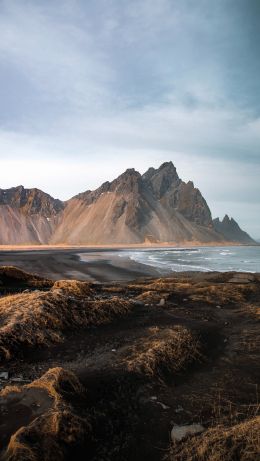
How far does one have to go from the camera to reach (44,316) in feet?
40.3

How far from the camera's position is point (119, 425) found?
21.4ft

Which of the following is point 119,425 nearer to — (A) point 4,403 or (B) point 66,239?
(A) point 4,403

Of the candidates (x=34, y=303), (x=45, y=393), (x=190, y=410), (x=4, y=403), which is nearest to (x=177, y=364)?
(x=190, y=410)

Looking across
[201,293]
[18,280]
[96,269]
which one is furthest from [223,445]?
[96,269]

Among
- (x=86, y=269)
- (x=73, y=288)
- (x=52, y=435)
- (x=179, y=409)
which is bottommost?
(x=86, y=269)

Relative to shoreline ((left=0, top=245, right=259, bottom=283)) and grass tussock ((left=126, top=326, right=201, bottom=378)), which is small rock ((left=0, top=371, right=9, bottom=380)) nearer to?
grass tussock ((left=126, top=326, right=201, bottom=378))

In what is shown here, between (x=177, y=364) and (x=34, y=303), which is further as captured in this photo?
(x=34, y=303)

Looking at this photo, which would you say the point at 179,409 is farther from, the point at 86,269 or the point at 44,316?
the point at 86,269

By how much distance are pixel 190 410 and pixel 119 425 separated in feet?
5.30

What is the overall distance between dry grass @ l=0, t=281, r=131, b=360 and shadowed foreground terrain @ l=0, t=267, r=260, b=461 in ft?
0.13

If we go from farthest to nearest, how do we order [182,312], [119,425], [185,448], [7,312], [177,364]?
[182,312]
[7,312]
[177,364]
[119,425]
[185,448]

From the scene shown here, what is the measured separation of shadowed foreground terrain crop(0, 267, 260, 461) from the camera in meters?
5.68

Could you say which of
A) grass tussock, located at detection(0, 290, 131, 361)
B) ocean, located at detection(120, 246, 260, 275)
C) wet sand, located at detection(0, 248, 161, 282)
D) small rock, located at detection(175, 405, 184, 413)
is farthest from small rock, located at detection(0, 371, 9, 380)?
ocean, located at detection(120, 246, 260, 275)

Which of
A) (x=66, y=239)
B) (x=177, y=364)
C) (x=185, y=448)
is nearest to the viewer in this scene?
(x=185, y=448)
